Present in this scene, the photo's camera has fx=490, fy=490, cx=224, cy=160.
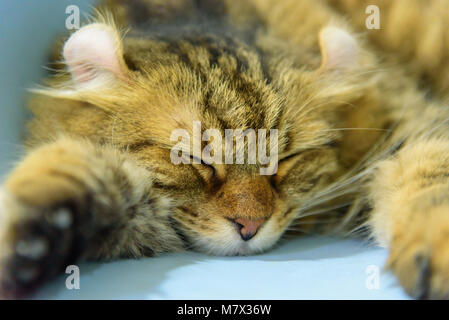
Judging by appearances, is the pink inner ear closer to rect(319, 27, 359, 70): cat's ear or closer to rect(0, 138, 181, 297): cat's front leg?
rect(0, 138, 181, 297): cat's front leg

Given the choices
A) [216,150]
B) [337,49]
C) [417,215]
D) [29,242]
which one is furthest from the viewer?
[337,49]

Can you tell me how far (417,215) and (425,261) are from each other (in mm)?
130

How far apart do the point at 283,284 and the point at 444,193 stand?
14.1 inches

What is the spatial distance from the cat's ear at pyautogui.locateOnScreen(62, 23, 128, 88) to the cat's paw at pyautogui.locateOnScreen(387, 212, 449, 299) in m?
0.72

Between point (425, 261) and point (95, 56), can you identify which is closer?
point (425, 261)

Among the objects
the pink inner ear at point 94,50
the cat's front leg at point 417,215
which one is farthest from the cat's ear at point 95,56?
the cat's front leg at point 417,215

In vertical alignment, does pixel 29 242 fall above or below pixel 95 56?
below

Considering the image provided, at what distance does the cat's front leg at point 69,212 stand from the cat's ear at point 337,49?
60 centimetres

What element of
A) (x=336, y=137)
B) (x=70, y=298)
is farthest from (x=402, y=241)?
(x=70, y=298)

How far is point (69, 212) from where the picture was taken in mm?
774

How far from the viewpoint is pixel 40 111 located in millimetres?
1292

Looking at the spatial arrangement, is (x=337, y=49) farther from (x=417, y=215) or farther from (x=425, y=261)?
(x=425, y=261)

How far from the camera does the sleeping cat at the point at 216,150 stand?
799 millimetres

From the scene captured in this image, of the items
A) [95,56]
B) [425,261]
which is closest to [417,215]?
[425,261]
